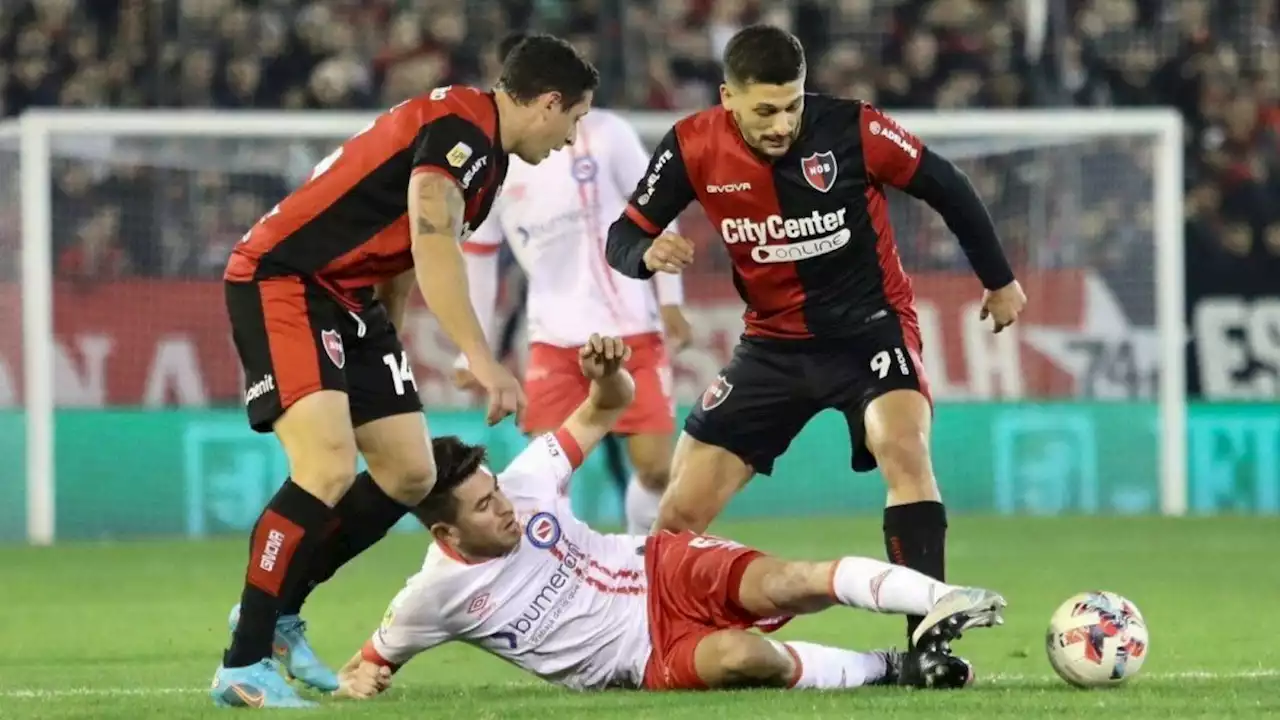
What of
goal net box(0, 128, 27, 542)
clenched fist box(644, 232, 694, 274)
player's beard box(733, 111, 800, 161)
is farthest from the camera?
goal net box(0, 128, 27, 542)

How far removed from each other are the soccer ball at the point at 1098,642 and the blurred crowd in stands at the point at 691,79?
8430 millimetres

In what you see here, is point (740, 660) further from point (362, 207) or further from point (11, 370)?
point (11, 370)

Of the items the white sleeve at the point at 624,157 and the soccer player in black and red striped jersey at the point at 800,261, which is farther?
the white sleeve at the point at 624,157

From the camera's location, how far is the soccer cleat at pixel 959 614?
5.77 m

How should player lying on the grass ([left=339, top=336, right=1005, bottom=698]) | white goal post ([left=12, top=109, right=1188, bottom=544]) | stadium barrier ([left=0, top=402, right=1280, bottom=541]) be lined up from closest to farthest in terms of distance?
player lying on the grass ([left=339, top=336, right=1005, bottom=698]) < white goal post ([left=12, top=109, right=1188, bottom=544]) < stadium barrier ([left=0, top=402, right=1280, bottom=541])

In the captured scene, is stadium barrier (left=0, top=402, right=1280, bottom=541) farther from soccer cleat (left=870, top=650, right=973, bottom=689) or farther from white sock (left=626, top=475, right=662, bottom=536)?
soccer cleat (left=870, top=650, right=973, bottom=689)

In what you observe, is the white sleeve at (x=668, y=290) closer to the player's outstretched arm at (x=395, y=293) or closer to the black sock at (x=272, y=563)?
the player's outstretched arm at (x=395, y=293)

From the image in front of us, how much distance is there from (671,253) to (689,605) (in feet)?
3.36

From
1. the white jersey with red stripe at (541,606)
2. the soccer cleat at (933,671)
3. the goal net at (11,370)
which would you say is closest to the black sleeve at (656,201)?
the white jersey with red stripe at (541,606)

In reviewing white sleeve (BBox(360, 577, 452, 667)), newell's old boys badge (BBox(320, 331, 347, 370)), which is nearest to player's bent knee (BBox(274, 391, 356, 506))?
newell's old boys badge (BBox(320, 331, 347, 370))

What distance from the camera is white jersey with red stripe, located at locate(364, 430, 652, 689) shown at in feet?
20.9

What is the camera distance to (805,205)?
23.0 ft

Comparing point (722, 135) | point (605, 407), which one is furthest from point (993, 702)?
point (722, 135)

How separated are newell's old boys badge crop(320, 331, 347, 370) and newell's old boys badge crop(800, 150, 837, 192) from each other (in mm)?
1555
